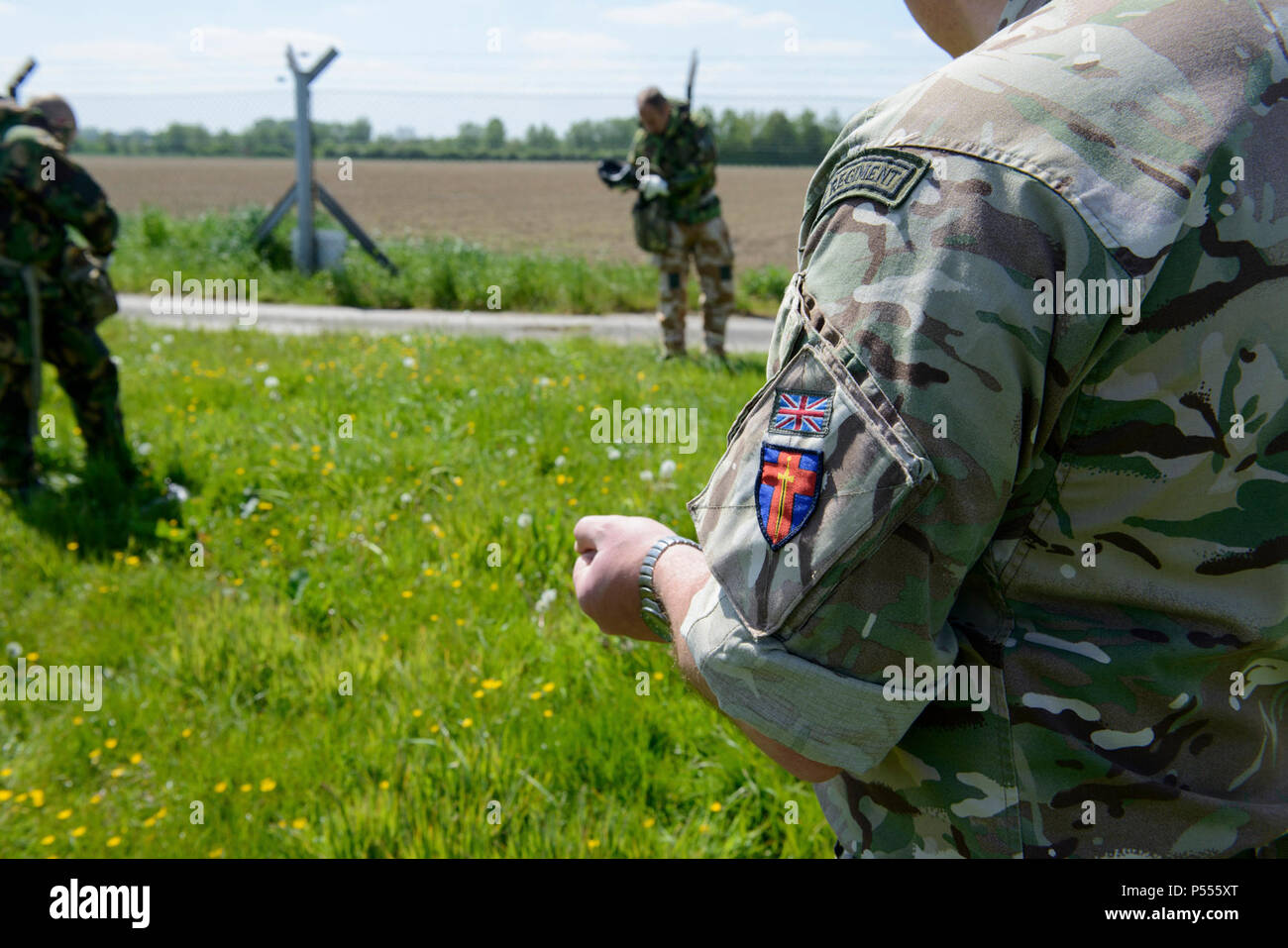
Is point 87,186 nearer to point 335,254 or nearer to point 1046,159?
point 1046,159

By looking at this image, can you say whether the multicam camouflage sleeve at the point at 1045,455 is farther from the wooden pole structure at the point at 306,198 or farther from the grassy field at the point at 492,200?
the grassy field at the point at 492,200

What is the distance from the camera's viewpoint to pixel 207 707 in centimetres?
315

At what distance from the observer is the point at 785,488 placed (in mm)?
952

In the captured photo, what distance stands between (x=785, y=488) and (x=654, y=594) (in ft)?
1.17

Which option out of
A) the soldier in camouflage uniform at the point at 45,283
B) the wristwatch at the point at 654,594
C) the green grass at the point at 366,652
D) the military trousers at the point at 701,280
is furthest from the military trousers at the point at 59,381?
the wristwatch at the point at 654,594

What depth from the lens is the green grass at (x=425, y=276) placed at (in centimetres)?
1053

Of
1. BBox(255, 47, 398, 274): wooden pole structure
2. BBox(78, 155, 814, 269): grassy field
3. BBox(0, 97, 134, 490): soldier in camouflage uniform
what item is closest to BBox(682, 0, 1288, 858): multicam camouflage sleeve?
BBox(0, 97, 134, 490): soldier in camouflage uniform

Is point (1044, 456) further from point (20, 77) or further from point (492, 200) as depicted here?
point (492, 200)

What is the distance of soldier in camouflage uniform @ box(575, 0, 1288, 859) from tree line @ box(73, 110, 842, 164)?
10.9 m

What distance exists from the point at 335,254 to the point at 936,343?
11506 mm

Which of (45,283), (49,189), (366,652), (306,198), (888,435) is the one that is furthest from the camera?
(306,198)

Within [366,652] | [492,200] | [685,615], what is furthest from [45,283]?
[492,200]
